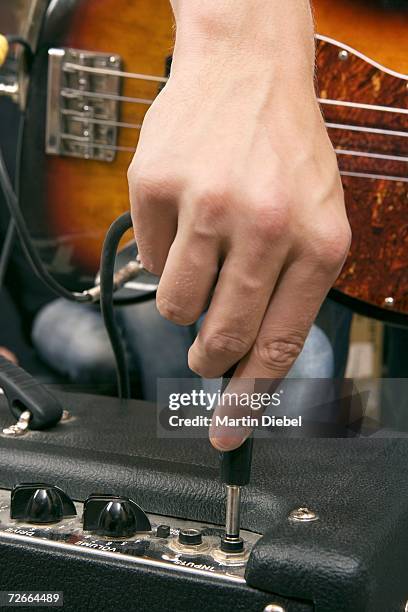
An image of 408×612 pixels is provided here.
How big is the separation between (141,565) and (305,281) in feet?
0.53

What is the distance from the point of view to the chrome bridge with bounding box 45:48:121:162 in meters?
1.11

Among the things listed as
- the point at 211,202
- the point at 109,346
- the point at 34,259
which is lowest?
the point at 109,346

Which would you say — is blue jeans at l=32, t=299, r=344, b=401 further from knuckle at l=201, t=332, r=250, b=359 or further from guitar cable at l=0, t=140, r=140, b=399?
knuckle at l=201, t=332, r=250, b=359

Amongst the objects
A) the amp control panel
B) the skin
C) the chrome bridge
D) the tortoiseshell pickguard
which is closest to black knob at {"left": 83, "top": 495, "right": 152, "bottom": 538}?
the amp control panel

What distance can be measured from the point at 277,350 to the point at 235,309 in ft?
0.10

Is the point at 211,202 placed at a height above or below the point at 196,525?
above

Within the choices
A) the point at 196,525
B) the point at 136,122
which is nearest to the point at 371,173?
the point at 136,122

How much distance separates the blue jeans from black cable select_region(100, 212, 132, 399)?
28cm

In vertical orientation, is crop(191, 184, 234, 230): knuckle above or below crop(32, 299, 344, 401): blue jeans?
above

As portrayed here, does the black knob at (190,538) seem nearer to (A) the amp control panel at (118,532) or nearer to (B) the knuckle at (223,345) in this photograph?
(A) the amp control panel at (118,532)

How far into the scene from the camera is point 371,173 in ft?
3.14

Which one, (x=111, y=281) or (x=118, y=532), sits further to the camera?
(x=111, y=281)

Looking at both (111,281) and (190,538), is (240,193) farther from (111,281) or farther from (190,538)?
(111,281)

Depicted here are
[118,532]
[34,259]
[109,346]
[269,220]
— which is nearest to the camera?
[269,220]
